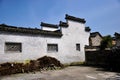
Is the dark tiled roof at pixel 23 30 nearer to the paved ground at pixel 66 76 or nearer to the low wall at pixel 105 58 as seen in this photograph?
the paved ground at pixel 66 76

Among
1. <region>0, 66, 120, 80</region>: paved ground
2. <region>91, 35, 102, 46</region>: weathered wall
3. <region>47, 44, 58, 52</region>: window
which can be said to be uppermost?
<region>91, 35, 102, 46</region>: weathered wall

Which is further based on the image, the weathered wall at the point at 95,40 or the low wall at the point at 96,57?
the weathered wall at the point at 95,40

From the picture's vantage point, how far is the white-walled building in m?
11.7

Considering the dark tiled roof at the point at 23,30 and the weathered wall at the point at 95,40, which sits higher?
the dark tiled roof at the point at 23,30

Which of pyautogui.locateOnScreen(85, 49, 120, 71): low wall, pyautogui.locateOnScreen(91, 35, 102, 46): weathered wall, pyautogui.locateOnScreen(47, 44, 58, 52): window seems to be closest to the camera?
pyautogui.locateOnScreen(85, 49, 120, 71): low wall

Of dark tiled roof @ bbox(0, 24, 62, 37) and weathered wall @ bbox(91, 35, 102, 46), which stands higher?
dark tiled roof @ bbox(0, 24, 62, 37)

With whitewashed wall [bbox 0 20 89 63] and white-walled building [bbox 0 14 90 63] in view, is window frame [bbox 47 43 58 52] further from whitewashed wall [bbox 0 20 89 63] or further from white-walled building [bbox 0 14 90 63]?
whitewashed wall [bbox 0 20 89 63]

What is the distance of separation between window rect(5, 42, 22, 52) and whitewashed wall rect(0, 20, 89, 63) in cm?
25

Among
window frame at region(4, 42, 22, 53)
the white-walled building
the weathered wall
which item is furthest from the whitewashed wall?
the weathered wall

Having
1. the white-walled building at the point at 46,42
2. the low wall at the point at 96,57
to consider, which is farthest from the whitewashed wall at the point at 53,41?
the low wall at the point at 96,57

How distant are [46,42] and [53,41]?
2.70ft

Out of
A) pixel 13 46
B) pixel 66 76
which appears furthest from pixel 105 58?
pixel 13 46

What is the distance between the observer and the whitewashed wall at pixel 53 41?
11.8 metres

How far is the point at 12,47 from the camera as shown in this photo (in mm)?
11961
